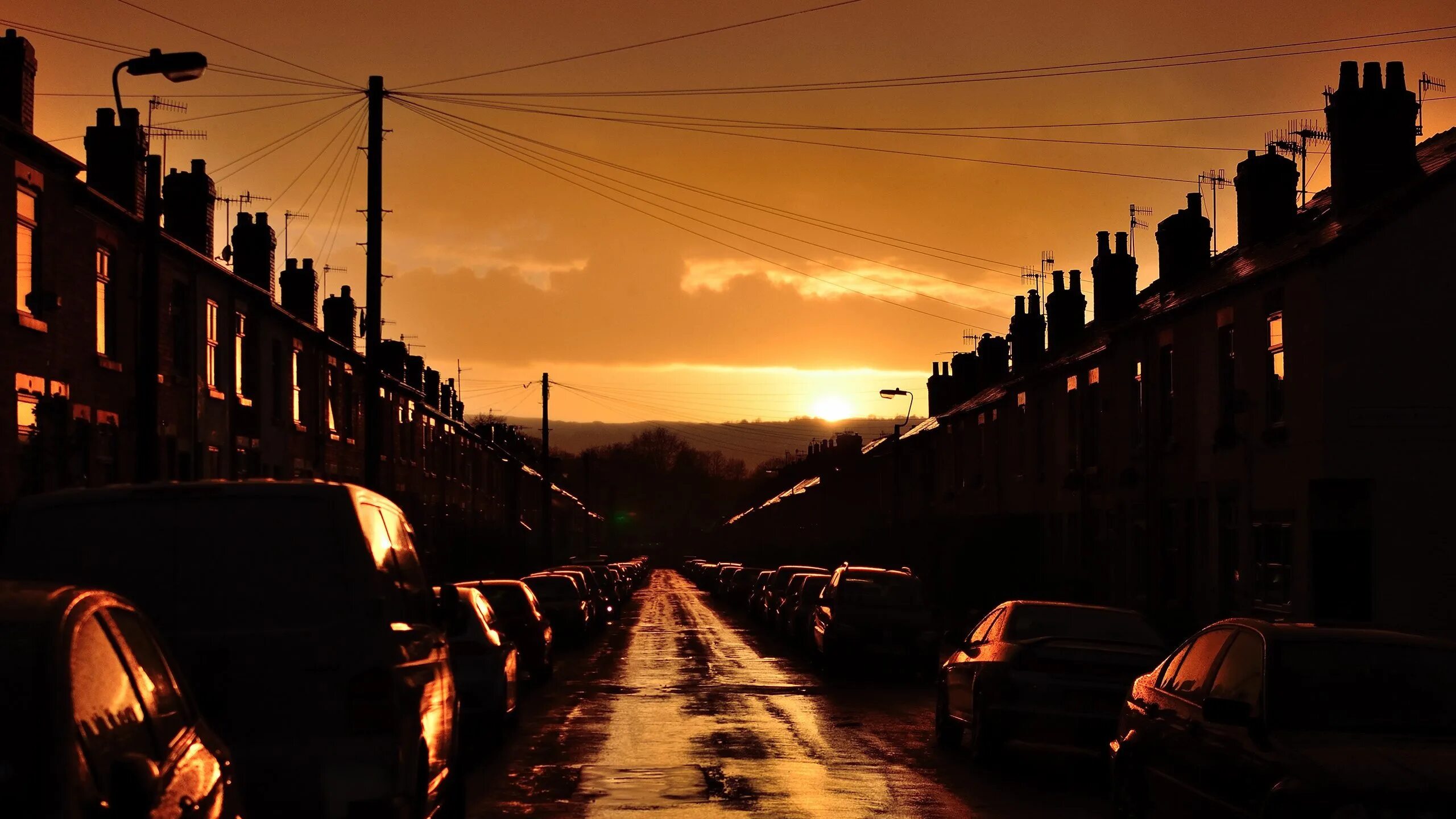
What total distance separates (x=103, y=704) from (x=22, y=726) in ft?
1.59

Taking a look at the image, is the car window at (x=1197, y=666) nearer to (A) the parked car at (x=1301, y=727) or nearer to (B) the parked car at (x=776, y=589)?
(A) the parked car at (x=1301, y=727)

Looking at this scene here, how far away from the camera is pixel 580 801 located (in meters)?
11.7

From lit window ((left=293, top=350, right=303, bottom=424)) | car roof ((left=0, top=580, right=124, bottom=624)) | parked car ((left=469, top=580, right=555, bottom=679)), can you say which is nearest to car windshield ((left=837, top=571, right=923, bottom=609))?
parked car ((left=469, top=580, right=555, bottom=679))

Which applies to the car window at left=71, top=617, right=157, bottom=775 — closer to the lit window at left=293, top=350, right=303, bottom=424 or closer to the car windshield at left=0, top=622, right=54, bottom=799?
the car windshield at left=0, top=622, right=54, bottom=799

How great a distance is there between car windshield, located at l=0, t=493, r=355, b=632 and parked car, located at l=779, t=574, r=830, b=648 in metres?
23.2

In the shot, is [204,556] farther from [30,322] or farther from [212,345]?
[212,345]

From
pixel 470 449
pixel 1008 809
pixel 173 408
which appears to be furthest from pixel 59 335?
pixel 470 449

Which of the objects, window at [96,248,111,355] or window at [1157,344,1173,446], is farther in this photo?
window at [1157,344,1173,446]

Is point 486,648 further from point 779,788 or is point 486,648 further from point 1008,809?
point 1008,809

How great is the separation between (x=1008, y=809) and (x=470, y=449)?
64.2 m

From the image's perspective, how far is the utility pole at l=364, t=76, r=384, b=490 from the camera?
26594 mm

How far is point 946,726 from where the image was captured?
16094 mm

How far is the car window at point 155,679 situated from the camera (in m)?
5.15

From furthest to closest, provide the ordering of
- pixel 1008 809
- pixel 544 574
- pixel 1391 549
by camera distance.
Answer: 1. pixel 544 574
2. pixel 1391 549
3. pixel 1008 809
